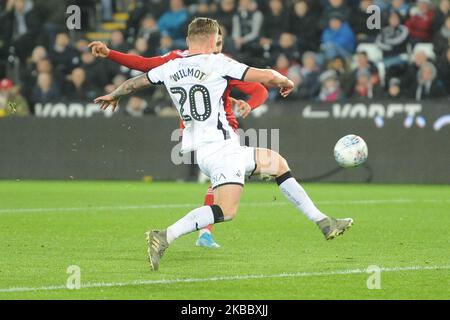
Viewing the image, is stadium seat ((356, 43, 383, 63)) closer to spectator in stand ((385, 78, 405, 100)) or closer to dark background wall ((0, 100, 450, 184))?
spectator in stand ((385, 78, 405, 100))

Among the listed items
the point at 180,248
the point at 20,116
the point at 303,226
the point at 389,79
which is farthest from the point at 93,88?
the point at 180,248

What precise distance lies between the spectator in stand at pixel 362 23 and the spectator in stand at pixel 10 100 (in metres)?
6.38

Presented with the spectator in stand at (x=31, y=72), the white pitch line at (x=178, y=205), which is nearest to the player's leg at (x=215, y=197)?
the white pitch line at (x=178, y=205)

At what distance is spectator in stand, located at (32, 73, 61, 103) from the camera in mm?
22859

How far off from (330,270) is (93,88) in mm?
14607

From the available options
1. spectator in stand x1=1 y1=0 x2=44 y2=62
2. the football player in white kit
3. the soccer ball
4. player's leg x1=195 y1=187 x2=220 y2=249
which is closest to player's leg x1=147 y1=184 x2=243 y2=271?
the football player in white kit

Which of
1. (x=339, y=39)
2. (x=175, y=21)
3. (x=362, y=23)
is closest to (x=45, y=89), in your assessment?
(x=175, y=21)

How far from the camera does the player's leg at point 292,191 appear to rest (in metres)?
9.88

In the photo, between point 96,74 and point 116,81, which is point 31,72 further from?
point 116,81

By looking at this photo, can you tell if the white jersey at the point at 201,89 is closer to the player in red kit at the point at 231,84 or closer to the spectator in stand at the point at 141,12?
the player in red kit at the point at 231,84

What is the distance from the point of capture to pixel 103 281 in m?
8.37

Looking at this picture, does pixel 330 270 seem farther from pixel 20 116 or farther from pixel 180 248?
pixel 20 116

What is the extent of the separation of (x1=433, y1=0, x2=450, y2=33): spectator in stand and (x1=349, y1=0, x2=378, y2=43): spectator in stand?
3.67ft

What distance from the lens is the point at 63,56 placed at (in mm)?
23906
